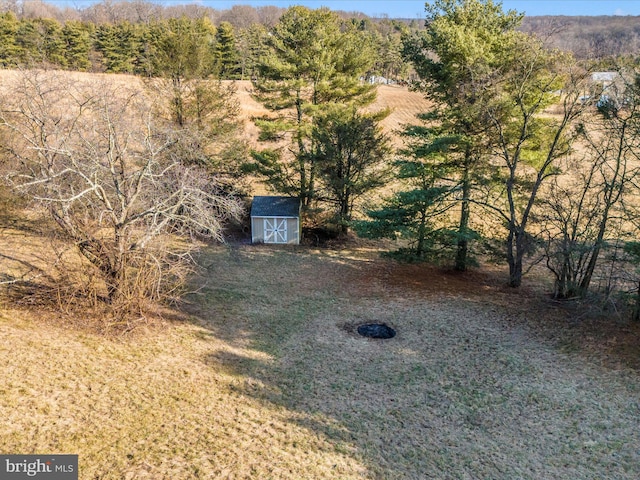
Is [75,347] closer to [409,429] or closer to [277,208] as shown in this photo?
[409,429]

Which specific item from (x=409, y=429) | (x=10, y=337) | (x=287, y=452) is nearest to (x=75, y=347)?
(x=10, y=337)

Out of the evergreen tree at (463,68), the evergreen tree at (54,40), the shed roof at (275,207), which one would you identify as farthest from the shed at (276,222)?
the evergreen tree at (54,40)

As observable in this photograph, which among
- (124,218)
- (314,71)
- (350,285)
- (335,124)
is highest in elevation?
(314,71)

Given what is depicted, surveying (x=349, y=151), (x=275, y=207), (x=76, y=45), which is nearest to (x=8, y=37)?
A: (x=76, y=45)

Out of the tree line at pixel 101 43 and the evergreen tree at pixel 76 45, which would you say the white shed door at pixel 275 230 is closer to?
the tree line at pixel 101 43
